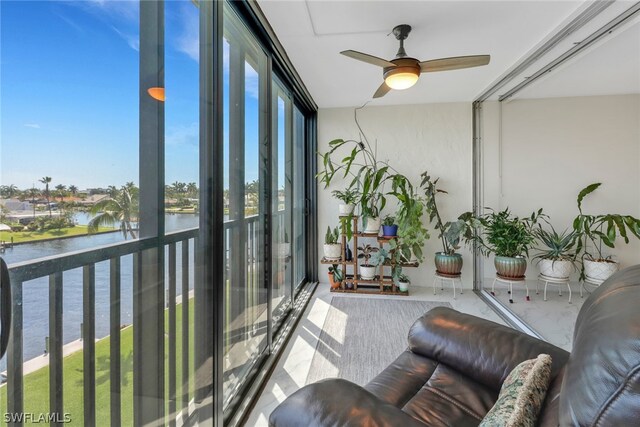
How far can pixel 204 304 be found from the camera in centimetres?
132

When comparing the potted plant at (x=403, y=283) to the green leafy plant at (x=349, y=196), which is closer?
the potted plant at (x=403, y=283)

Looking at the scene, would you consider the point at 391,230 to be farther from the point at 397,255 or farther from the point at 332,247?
the point at 332,247

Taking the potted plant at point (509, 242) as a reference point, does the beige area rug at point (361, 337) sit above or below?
below

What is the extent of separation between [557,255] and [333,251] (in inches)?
98.4

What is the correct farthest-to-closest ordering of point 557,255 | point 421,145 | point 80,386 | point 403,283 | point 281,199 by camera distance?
point 421,145 < point 403,283 < point 557,255 < point 281,199 < point 80,386

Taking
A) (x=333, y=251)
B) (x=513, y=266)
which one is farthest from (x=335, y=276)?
(x=513, y=266)

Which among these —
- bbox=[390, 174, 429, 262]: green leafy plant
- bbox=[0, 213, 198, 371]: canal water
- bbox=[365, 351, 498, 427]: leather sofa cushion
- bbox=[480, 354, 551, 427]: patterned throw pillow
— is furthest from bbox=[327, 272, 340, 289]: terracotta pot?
bbox=[0, 213, 198, 371]: canal water

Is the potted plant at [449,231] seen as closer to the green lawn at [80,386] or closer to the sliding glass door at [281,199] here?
the sliding glass door at [281,199]

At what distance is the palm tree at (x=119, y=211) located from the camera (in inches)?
32.3

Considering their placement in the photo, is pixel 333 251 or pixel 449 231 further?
pixel 333 251

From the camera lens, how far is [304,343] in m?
2.37

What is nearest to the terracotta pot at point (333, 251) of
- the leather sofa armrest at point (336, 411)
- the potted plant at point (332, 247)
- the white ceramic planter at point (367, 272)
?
the potted plant at point (332, 247)

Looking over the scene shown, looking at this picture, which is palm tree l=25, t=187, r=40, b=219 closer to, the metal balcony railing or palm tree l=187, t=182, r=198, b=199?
the metal balcony railing

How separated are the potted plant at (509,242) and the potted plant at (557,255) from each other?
0.16 meters
